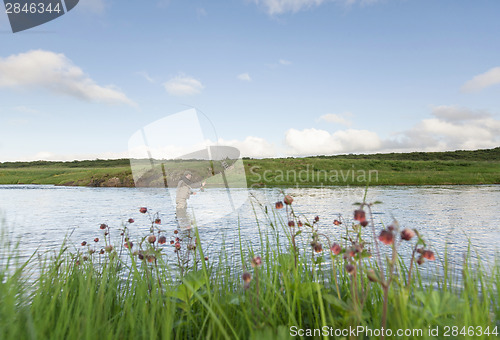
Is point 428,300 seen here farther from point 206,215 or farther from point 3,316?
point 206,215

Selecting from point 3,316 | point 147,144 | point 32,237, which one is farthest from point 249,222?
point 3,316

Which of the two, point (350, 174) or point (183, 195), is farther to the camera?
point (350, 174)

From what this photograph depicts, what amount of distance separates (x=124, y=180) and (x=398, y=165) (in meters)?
43.4

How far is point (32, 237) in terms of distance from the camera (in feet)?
30.3

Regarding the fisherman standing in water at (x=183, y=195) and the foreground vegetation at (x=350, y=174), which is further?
the foreground vegetation at (x=350, y=174)

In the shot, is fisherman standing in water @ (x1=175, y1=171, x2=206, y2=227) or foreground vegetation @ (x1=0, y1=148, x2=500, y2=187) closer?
fisherman standing in water @ (x1=175, y1=171, x2=206, y2=227)

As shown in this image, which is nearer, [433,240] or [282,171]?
[433,240]

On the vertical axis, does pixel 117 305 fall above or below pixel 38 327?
below

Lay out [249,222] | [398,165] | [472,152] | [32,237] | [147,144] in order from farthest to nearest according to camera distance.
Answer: [472,152] < [398,165] < [249,222] < [32,237] < [147,144]

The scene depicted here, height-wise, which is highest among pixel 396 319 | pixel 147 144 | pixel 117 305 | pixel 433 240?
pixel 147 144

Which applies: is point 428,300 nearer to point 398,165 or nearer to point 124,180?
point 124,180

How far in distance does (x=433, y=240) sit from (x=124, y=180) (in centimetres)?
4282

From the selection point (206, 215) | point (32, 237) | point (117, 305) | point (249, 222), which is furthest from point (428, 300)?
point (206, 215)

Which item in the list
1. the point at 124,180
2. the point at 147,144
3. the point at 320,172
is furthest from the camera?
the point at 320,172
